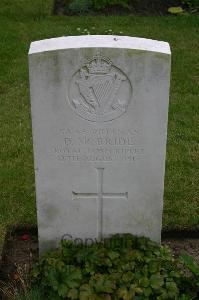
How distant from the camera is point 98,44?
3576 mm

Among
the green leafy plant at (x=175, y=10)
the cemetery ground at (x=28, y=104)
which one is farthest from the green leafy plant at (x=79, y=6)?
the green leafy plant at (x=175, y=10)

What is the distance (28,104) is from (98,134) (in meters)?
3.13

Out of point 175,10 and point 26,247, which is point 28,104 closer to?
point 26,247

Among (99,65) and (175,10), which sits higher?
(175,10)

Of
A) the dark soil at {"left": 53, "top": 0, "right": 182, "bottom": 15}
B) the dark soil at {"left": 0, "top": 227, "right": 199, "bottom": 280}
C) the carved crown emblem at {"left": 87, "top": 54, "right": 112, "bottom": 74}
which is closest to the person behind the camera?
the carved crown emblem at {"left": 87, "top": 54, "right": 112, "bottom": 74}

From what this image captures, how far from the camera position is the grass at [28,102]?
5.03m

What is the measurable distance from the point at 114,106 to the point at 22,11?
676 centimetres

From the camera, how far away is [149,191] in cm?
398

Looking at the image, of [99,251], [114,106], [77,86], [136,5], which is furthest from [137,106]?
[136,5]

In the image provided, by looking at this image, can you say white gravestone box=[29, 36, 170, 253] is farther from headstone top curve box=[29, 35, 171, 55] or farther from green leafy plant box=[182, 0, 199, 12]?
green leafy plant box=[182, 0, 199, 12]

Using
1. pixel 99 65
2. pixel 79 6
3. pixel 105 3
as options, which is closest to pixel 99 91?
pixel 99 65

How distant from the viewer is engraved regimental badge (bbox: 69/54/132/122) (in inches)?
142

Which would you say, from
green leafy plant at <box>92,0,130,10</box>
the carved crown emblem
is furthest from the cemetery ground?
the carved crown emblem

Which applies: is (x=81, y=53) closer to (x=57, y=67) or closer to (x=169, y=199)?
(x=57, y=67)
